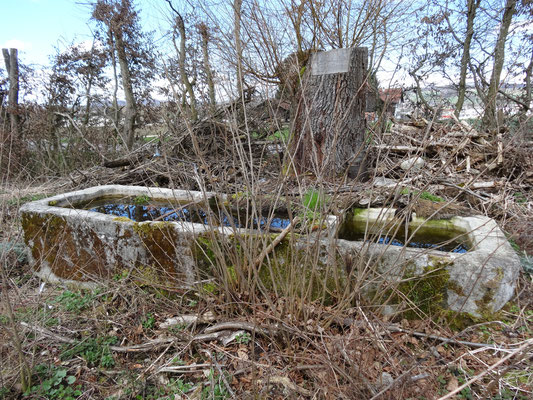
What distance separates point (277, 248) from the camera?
2.64m

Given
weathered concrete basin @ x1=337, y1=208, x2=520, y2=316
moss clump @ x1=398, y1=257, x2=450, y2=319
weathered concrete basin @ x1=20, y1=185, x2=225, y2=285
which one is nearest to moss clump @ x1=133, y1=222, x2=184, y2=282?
weathered concrete basin @ x1=20, y1=185, x2=225, y2=285

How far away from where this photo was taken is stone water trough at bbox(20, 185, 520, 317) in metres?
2.27

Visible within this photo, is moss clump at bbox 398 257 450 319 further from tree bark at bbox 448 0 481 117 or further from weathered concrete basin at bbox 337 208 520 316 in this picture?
tree bark at bbox 448 0 481 117

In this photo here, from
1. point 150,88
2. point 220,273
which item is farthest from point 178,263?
point 150,88

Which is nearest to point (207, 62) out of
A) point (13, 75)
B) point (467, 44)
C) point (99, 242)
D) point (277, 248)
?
point (277, 248)

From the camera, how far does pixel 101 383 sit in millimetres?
2162

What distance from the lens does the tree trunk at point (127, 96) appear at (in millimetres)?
8688

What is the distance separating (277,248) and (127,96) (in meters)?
7.88

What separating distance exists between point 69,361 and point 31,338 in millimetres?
492

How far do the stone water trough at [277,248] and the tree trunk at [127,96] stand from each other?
5.51 m

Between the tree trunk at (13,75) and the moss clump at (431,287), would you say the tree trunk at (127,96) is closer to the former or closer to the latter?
the tree trunk at (13,75)

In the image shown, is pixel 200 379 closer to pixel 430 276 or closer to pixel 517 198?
pixel 430 276

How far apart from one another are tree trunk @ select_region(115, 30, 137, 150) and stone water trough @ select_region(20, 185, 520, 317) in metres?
5.51

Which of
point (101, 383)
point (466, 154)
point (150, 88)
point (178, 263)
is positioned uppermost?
point (150, 88)
